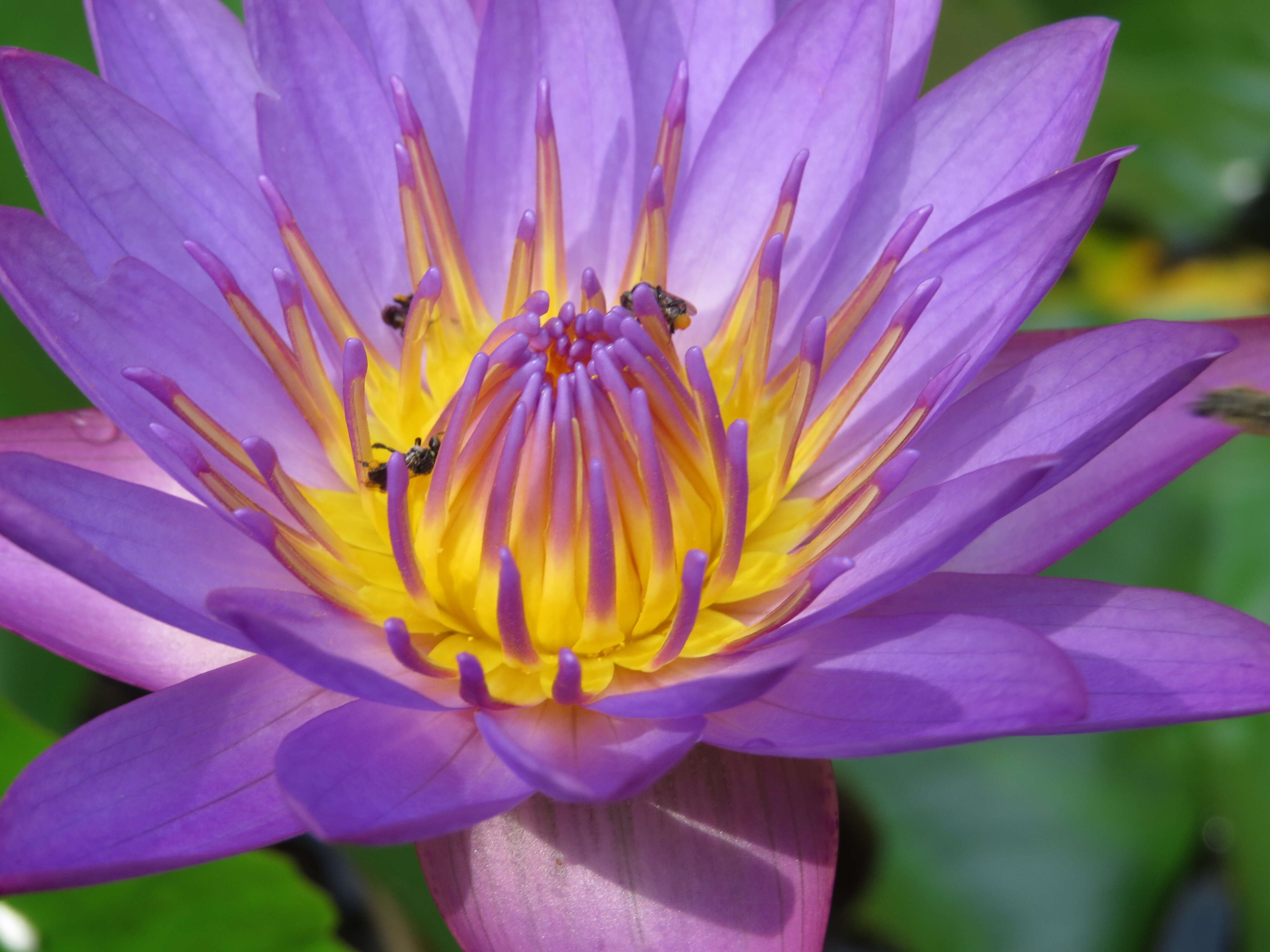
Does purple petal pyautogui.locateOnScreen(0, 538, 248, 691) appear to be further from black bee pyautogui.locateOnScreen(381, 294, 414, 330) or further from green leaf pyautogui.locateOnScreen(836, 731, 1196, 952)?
green leaf pyautogui.locateOnScreen(836, 731, 1196, 952)

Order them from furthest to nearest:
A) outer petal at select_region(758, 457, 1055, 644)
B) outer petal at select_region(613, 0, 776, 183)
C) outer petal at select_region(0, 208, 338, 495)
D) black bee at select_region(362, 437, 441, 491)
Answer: outer petal at select_region(613, 0, 776, 183)
black bee at select_region(362, 437, 441, 491)
outer petal at select_region(0, 208, 338, 495)
outer petal at select_region(758, 457, 1055, 644)

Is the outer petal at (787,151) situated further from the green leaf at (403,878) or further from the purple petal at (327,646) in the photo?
the green leaf at (403,878)

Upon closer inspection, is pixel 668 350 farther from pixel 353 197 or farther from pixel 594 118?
pixel 353 197

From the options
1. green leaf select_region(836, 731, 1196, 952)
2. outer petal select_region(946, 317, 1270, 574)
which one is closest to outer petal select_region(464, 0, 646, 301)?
outer petal select_region(946, 317, 1270, 574)

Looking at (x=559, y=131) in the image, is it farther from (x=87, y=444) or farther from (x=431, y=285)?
(x=87, y=444)

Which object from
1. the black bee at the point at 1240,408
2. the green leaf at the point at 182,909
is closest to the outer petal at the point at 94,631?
the green leaf at the point at 182,909

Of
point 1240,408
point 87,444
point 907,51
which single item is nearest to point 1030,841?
point 1240,408

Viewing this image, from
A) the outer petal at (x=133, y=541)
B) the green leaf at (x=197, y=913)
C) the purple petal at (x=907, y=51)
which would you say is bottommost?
the green leaf at (x=197, y=913)
